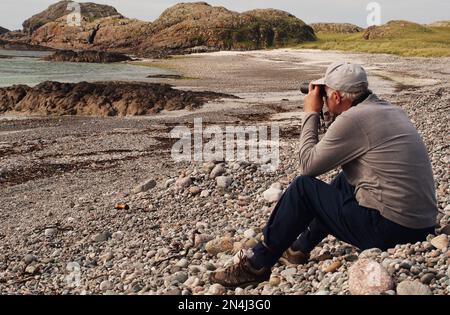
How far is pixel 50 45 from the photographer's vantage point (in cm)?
13788

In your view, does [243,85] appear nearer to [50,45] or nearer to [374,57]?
[374,57]

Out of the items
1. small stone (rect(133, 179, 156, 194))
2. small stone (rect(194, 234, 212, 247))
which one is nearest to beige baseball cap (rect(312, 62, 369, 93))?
small stone (rect(194, 234, 212, 247))

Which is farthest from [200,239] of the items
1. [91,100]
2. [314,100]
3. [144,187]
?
[91,100]

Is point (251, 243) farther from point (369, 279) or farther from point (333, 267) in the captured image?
point (369, 279)

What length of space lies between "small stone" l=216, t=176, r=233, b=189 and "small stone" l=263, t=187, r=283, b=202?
1.09 meters

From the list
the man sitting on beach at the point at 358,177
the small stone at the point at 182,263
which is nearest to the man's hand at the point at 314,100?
the man sitting on beach at the point at 358,177

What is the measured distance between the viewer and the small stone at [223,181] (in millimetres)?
10492

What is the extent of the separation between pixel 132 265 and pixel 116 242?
140 cm

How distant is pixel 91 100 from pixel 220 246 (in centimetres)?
2549

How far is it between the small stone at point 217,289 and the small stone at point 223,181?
15.9 feet

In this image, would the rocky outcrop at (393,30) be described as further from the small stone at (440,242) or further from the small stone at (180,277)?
the small stone at (440,242)

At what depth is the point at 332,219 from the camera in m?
5.16
